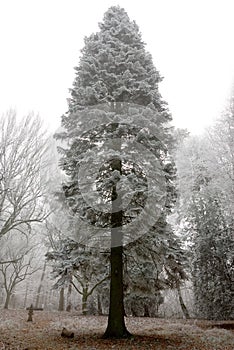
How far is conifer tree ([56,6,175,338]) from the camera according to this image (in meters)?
8.27

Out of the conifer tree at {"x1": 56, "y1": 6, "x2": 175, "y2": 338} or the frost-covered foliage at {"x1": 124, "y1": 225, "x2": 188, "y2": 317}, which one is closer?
the conifer tree at {"x1": 56, "y1": 6, "x2": 175, "y2": 338}

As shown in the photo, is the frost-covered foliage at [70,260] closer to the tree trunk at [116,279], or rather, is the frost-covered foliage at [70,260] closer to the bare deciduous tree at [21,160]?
the tree trunk at [116,279]

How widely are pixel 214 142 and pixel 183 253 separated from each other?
25.0 feet

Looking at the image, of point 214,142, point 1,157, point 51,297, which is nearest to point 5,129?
point 1,157

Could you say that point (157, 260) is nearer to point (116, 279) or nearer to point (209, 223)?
point (116, 279)

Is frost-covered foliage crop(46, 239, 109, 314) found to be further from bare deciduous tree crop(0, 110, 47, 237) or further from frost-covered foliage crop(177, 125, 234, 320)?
frost-covered foliage crop(177, 125, 234, 320)

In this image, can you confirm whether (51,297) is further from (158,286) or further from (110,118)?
(110,118)

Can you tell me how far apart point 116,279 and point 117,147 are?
3982 mm

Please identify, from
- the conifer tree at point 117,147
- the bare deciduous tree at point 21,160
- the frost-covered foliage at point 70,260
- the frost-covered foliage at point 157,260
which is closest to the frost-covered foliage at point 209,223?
the conifer tree at point 117,147

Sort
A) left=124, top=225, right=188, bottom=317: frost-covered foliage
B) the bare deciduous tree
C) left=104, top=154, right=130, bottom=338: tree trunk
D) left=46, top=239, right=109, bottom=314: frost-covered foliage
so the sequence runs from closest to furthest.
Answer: left=104, top=154, right=130, bottom=338: tree trunk < left=46, top=239, right=109, bottom=314: frost-covered foliage < left=124, top=225, right=188, bottom=317: frost-covered foliage < the bare deciduous tree

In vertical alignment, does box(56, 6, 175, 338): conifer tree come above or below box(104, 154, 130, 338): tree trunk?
above

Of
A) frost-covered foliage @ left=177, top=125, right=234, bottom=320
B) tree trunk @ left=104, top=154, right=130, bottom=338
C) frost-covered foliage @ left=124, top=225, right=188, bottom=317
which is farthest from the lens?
frost-covered foliage @ left=177, top=125, right=234, bottom=320

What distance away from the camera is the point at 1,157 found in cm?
984

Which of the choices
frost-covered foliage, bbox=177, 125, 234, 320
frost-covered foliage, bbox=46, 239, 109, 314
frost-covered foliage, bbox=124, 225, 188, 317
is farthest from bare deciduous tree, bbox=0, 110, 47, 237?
frost-covered foliage, bbox=177, 125, 234, 320
